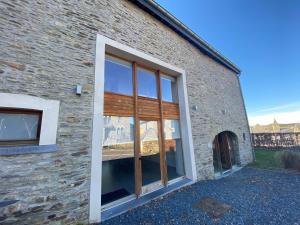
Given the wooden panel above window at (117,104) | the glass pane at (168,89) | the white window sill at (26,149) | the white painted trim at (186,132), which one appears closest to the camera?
the white window sill at (26,149)

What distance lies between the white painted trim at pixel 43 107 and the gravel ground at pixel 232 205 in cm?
228

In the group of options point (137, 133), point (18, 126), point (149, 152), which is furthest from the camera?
point (149, 152)

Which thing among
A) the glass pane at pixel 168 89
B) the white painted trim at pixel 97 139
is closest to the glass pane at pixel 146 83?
the glass pane at pixel 168 89

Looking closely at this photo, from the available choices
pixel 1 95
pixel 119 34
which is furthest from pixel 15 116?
pixel 119 34

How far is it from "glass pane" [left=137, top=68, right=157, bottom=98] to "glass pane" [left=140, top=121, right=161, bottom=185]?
1.10 metres

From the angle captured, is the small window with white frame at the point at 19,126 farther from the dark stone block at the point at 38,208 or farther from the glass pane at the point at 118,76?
the glass pane at the point at 118,76

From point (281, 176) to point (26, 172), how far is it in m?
9.14

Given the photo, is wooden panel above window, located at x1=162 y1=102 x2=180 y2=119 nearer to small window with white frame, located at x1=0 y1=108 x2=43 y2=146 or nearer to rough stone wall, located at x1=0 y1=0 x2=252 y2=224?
rough stone wall, located at x1=0 y1=0 x2=252 y2=224

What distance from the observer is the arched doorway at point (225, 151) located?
7.39m

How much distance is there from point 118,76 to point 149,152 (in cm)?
276

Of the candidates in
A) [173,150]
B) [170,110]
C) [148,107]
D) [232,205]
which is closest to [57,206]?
[148,107]

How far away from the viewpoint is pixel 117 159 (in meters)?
4.16

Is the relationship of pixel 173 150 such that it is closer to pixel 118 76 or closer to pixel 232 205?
pixel 232 205

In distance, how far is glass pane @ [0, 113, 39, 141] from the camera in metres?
2.66
